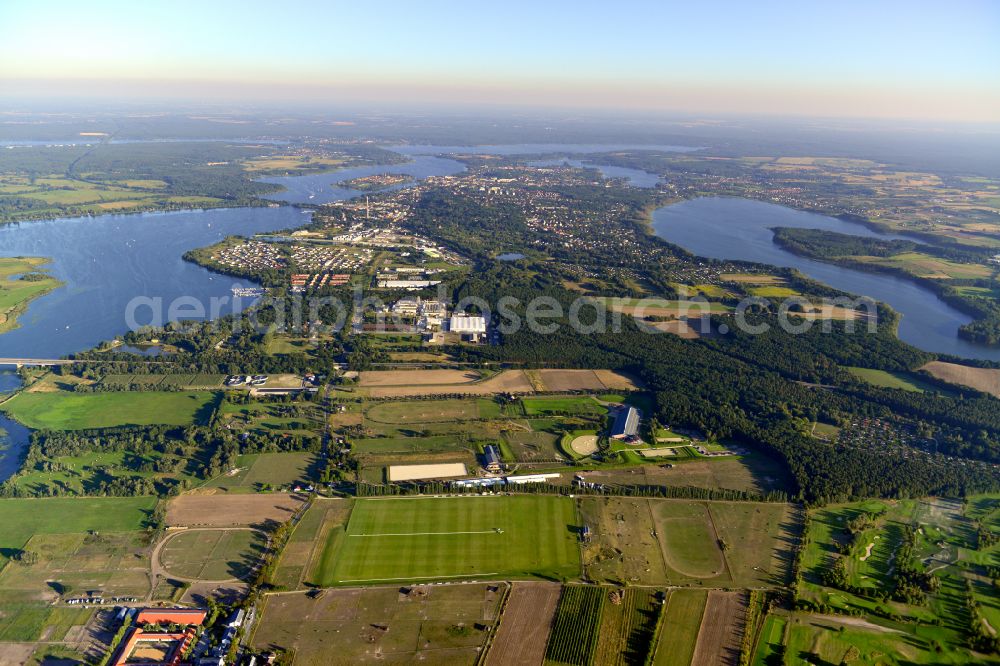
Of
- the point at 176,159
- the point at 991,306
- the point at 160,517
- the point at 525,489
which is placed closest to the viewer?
the point at 160,517

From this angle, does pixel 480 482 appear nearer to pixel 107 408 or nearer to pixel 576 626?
pixel 576 626

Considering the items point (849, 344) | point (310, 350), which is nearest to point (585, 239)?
point (849, 344)

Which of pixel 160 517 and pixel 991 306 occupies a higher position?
pixel 991 306

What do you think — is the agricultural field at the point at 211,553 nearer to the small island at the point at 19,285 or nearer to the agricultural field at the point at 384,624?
the agricultural field at the point at 384,624

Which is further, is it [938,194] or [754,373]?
[938,194]

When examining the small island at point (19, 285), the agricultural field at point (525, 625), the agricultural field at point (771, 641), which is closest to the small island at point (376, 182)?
the small island at point (19, 285)

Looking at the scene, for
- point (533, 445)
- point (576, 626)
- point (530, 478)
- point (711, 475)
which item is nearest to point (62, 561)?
point (530, 478)

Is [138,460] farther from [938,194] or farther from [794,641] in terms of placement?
[938,194]

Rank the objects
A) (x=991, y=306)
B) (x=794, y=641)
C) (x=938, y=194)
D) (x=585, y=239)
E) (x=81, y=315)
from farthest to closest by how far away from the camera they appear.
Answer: (x=938, y=194) → (x=585, y=239) → (x=991, y=306) → (x=81, y=315) → (x=794, y=641)
